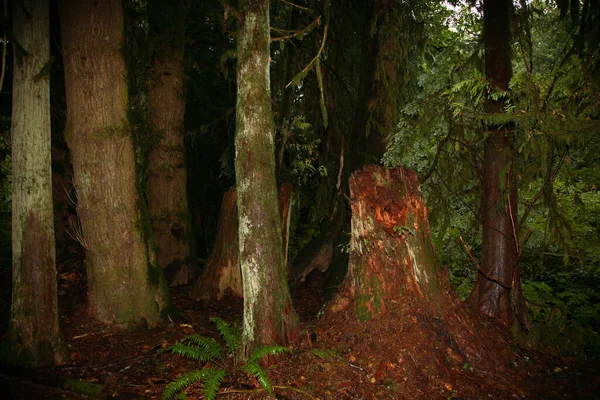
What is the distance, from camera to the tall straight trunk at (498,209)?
538 centimetres

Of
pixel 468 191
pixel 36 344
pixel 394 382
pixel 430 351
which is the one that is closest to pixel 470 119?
pixel 468 191

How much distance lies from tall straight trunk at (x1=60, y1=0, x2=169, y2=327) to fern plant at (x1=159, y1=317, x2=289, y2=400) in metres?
1.40

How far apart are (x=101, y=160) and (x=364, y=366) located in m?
4.29

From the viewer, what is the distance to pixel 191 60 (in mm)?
10352

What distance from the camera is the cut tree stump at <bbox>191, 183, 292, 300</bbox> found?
7.67 metres

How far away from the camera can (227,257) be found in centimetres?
780

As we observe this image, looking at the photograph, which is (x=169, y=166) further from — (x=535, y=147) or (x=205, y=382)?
(x=535, y=147)

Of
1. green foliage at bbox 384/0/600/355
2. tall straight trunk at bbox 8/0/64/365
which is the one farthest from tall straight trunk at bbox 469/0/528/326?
tall straight trunk at bbox 8/0/64/365

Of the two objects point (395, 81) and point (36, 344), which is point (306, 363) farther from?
point (395, 81)

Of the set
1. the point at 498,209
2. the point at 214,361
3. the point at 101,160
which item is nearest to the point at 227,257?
the point at 101,160

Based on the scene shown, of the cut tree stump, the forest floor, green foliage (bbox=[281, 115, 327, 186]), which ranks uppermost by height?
green foliage (bbox=[281, 115, 327, 186])

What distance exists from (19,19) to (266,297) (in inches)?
163

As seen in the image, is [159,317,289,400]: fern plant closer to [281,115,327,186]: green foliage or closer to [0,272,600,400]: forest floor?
[0,272,600,400]: forest floor

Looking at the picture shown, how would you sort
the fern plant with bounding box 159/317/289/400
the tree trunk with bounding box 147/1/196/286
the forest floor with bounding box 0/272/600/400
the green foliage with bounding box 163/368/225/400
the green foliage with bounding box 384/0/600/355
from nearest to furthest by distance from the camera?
1. the green foliage with bounding box 163/368/225/400
2. the fern plant with bounding box 159/317/289/400
3. the forest floor with bounding box 0/272/600/400
4. the green foliage with bounding box 384/0/600/355
5. the tree trunk with bounding box 147/1/196/286
